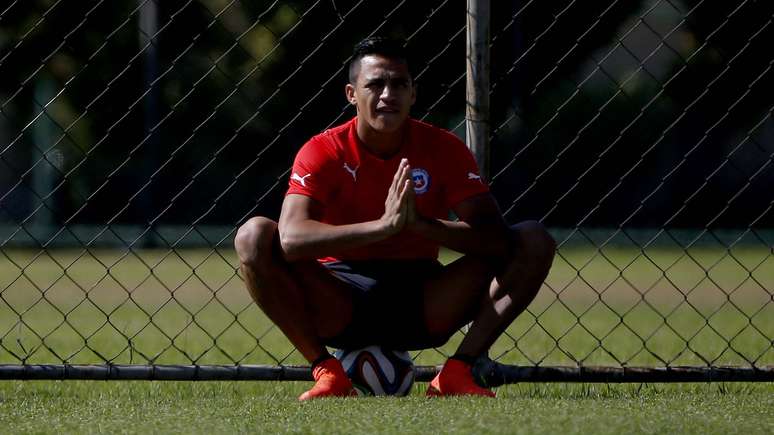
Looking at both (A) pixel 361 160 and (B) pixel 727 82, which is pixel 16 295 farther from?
(B) pixel 727 82

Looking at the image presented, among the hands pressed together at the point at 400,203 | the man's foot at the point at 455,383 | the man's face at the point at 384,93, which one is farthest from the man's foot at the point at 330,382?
the man's face at the point at 384,93

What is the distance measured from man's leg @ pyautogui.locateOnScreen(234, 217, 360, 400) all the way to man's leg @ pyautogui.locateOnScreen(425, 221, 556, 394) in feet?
1.10

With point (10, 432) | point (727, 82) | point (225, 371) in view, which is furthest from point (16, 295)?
point (727, 82)

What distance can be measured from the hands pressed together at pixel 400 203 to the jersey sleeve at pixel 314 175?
393 millimetres

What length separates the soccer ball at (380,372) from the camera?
165 inches

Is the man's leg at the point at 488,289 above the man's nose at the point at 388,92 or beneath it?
beneath

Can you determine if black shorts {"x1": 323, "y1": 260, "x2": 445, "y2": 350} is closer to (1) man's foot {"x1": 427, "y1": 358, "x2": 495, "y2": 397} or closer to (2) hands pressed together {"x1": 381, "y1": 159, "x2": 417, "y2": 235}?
(1) man's foot {"x1": 427, "y1": 358, "x2": 495, "y2": 397}

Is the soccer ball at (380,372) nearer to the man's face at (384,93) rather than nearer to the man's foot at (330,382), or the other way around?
the man's foot at (330,382)

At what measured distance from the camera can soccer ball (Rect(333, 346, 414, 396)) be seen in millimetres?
4203

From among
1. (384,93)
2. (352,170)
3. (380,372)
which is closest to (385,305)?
(380,372)

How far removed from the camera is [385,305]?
4324 millimetres

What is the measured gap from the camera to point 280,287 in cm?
422

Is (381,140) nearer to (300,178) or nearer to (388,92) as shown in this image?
(388,92)

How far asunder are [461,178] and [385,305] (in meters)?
0.53
